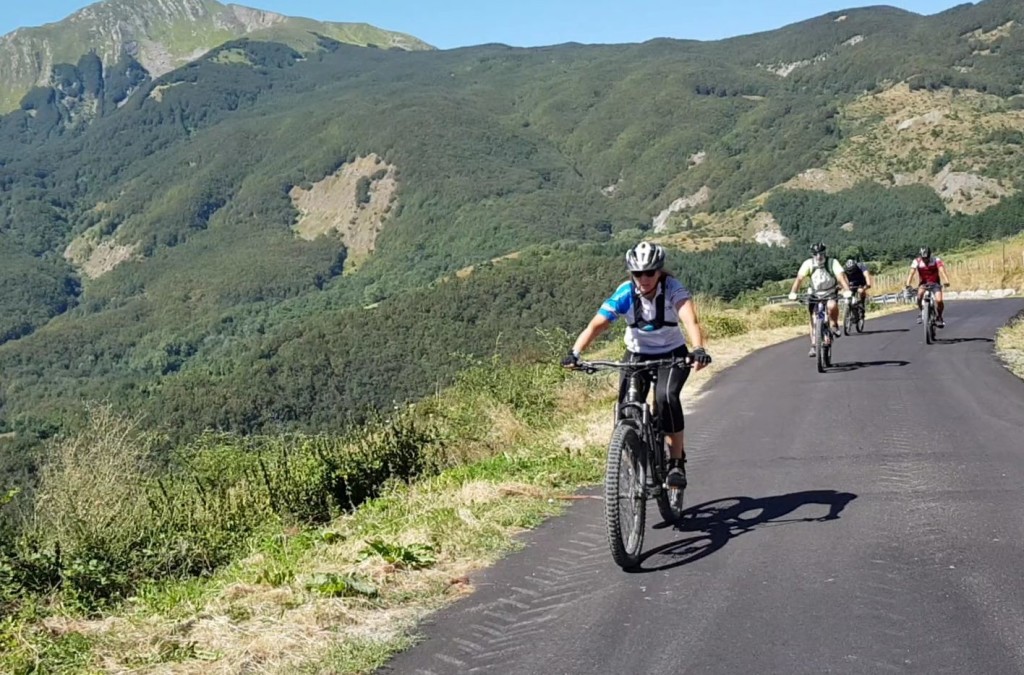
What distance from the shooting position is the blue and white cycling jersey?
6582 mm

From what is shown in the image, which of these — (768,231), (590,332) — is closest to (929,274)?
(590,332)

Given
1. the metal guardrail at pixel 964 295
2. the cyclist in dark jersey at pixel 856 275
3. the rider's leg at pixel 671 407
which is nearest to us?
the rider's leg at pixel 671 407

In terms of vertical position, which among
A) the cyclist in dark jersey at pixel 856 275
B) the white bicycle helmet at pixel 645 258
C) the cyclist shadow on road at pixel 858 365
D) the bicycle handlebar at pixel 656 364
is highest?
the white bicycle helmet at pixel 645 258

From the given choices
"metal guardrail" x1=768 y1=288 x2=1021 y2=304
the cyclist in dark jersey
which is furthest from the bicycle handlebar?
"metal guardrail" x1=768 y1=288 x2=1021 y2=304

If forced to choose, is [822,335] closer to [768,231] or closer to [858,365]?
[858,365]

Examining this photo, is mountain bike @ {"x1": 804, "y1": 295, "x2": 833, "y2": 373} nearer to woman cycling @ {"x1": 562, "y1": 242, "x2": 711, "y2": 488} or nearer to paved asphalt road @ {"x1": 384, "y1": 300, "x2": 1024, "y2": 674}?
paved asphalt road @ {"x1": 384, "y1": 300, "x2": 1024, "y2": 674}

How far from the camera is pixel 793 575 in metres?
5.50

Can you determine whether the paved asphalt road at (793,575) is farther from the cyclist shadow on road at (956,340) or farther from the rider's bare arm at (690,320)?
the cyclist shadow on road at (956,340)

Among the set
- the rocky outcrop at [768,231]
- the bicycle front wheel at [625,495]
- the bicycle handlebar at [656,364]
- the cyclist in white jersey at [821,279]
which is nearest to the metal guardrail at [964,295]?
the cyclist in white jersey at [821,279]

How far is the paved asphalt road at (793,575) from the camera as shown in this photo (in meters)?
4.47

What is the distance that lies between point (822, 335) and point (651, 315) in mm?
9978

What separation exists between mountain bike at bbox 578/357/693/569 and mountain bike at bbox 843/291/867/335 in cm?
1629

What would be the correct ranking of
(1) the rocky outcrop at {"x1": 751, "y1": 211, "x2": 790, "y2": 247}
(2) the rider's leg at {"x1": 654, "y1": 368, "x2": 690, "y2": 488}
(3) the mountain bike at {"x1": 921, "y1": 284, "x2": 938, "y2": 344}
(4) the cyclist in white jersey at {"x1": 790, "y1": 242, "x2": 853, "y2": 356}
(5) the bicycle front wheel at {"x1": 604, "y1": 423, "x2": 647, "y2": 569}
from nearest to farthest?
(5) the bicycle front wheel at {"x1": 604, "y1": 423, "x2": 647, "y2": 569} < (2) the rider's leg at {"x1": 654, "y1": 368, "x2": 690, "y2": 488} < (4) the cyclist in white jersey at {"x1": 790, "y1": 242, "x2": 853, "y2": 356} < (3) the mountain bike at {"x1": 921, "y1": 284, "x2": 938, "y2": 344} < (1) the rocky outcrop at {"x1": 751, "y1": 211, "x2": 790, "y2": 247}

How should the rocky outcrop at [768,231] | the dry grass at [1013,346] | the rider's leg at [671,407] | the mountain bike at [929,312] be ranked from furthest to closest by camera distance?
the rocky outcrop at [768,231], the mountain bike at [929,312], the dry grass at [1013,346], the rider's leg at [671,407]
